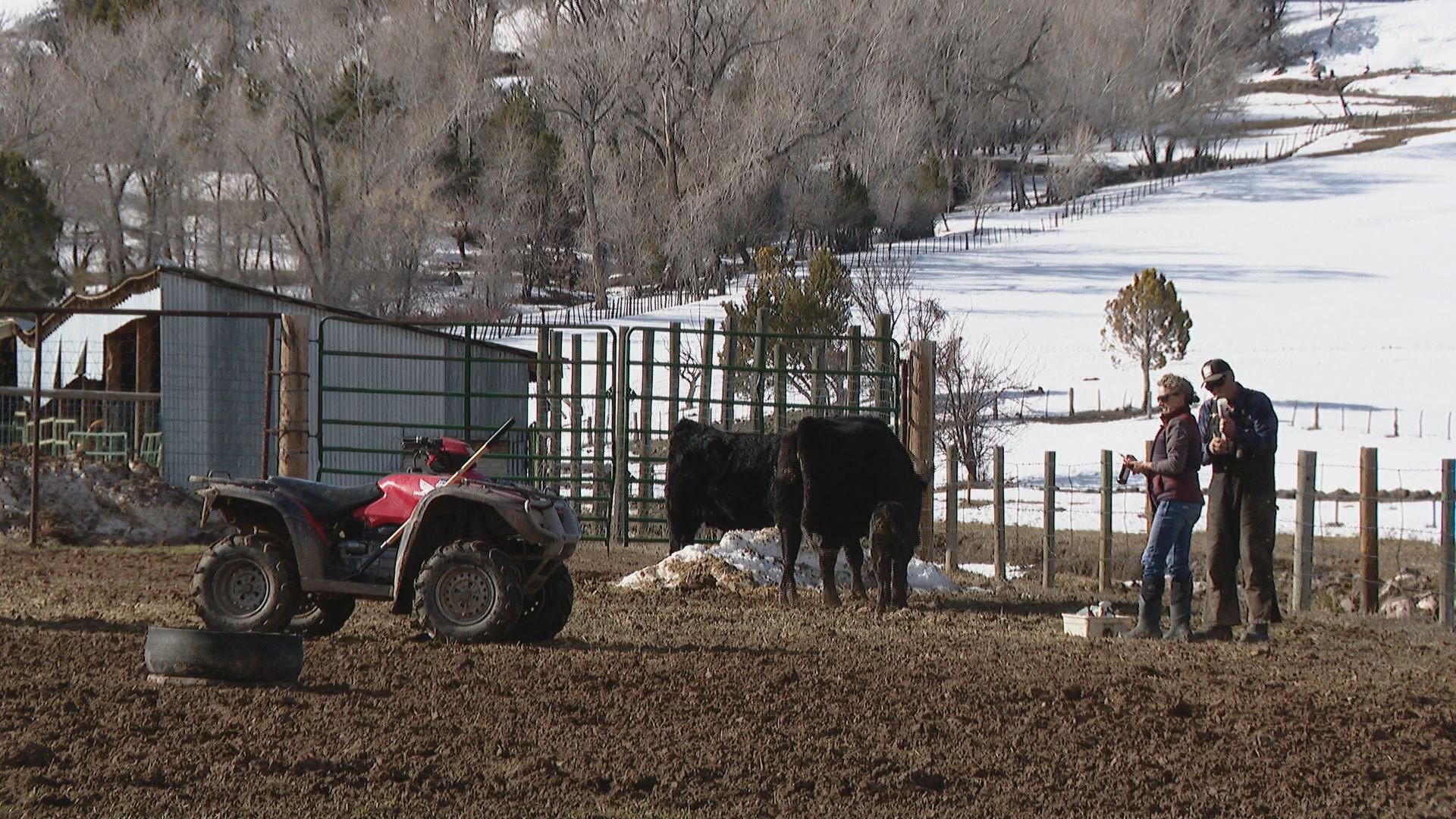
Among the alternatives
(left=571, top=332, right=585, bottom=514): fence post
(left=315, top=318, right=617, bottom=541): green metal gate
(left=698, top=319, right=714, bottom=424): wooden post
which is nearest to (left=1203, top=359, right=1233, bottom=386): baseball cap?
(left=315, top=318, right=617, bottom=541): green metal gate

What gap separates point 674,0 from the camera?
235 ft

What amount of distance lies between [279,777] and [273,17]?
56105mm

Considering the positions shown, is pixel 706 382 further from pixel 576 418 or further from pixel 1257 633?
pixel 1257 633

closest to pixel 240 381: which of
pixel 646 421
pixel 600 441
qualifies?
pixel 600 441

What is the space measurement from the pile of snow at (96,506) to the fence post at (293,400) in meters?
1.42

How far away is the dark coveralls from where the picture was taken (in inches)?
377

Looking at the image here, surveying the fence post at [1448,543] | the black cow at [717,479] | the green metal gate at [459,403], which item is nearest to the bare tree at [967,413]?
the green metal gate at [459,403]

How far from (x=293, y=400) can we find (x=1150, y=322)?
34301mm

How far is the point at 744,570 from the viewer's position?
1188cm

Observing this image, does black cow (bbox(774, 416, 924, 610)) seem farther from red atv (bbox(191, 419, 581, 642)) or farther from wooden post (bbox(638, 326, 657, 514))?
wooden post (bbox(638, 326, 657, 514))

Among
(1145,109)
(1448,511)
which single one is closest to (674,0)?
(1145,109)

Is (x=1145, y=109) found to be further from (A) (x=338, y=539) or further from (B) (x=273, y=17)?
(A) (x=338, y=539)

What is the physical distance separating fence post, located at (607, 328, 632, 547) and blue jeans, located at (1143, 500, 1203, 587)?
631 centimetres

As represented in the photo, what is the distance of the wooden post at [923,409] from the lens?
14797 mm
